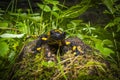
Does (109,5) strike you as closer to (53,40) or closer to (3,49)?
(53,40)

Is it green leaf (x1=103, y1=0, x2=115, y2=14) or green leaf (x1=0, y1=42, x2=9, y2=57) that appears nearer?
green leaf (x1=0, y1=42, x2=9, y2=57)

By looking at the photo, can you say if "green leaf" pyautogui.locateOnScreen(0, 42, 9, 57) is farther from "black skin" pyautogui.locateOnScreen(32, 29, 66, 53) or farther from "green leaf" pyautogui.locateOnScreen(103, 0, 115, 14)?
"green leaf" pyautogui.locateOnScreen(103, 0, 115, 14)

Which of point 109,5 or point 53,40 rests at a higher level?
point 109,5

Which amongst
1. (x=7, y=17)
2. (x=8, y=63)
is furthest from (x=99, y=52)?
(x=7, y=17)

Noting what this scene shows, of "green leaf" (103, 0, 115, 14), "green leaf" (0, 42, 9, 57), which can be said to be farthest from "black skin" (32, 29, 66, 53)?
"green leaf" (103, 0, 115, 14)

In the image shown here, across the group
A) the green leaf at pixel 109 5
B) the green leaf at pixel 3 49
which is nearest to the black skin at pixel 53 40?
the green leaf at pixel 3 49

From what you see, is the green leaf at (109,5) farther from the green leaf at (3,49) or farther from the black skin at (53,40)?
the green leaf at (3,49)

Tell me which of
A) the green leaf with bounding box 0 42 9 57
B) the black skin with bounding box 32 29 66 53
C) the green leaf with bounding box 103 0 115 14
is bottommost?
the green leaf with bounding box 0 42 9 57

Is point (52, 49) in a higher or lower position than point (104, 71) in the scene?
higher

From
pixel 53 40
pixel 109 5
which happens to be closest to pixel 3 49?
pixel 53 40

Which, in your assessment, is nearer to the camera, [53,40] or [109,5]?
[53,40]

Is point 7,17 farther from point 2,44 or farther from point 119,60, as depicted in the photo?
point 119,60
